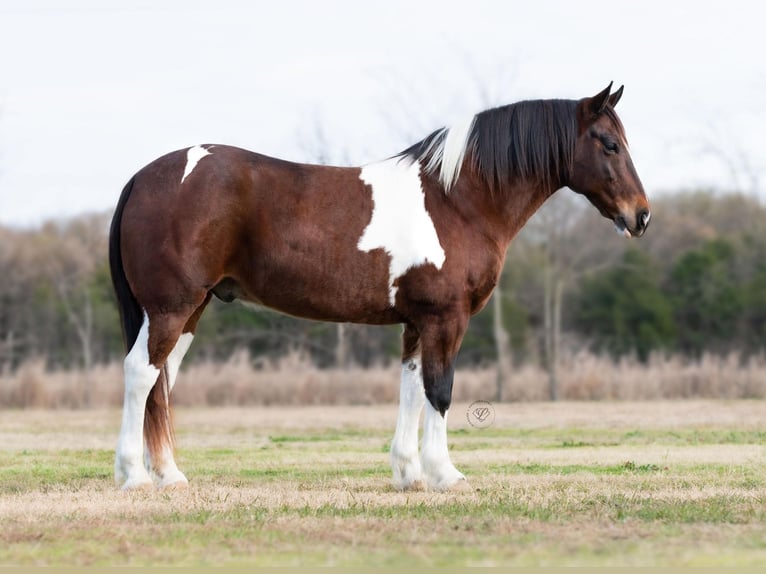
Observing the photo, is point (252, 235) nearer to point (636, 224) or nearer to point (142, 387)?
point (142, 387)

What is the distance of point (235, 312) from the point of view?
25453 millimetres

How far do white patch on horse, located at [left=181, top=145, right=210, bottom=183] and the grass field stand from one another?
2171mm

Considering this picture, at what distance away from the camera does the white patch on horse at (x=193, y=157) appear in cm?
759

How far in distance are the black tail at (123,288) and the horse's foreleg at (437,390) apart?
2.01 m

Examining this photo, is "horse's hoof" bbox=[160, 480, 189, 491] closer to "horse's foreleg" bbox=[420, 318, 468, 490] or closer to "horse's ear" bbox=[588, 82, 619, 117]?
"horse's foreleg" bbox=[420, 318, 468, 490]

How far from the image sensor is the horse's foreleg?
7617 millimetres

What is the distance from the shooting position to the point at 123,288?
7773 mm

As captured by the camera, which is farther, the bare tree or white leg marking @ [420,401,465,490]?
the bare tree

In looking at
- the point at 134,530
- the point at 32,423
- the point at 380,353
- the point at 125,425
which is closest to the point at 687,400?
the point at 380,353

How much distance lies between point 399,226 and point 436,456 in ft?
5.29

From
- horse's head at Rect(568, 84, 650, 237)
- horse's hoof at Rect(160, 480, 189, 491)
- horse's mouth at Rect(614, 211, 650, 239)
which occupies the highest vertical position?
horse's head at Rect(568, 84, 650, 237)

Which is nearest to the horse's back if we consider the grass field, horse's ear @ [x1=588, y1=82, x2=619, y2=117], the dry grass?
the grass field

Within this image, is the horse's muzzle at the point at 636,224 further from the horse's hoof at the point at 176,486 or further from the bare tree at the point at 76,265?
the bare tree at the point at 76,265

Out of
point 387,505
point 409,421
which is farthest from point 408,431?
point 387,505
